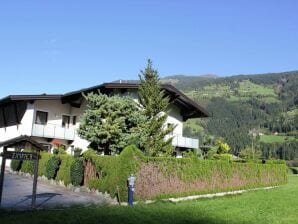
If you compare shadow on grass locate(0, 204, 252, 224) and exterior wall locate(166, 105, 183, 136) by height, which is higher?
exterior wall locate(166, 105, 183, 136)

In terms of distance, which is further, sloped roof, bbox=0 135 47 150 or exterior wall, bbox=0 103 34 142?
exterior wall, bbox=0 103 34 142

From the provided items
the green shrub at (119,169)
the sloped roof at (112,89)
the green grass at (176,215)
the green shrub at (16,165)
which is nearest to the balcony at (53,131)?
the sloped roof at (112,89)

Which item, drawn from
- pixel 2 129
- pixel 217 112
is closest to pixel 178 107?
pixel 2 129

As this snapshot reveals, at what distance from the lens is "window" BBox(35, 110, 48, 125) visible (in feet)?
148

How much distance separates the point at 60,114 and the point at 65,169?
735 inches

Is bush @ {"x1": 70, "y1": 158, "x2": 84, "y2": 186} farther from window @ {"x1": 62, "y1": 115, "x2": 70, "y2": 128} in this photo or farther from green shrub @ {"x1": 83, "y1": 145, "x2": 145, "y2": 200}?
window @ {"x1": 62, "y1": 115, "x2": 70, "y2": 128}

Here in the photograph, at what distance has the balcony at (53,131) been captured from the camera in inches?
1716

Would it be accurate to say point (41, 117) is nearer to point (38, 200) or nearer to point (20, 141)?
point (38, 200)

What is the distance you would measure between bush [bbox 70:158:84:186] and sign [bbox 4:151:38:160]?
25.0ft

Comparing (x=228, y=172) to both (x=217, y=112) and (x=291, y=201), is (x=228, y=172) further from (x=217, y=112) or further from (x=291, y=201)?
(x=217, y=112)

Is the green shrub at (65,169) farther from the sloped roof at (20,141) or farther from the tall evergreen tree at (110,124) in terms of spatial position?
the sloped roof at (20,141)

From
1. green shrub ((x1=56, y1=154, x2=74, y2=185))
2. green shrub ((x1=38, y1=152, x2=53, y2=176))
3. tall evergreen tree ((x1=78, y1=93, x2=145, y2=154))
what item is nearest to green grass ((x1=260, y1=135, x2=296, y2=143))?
tall evergreen tree ((x1=78, y1=93, x2=145, y2=154))

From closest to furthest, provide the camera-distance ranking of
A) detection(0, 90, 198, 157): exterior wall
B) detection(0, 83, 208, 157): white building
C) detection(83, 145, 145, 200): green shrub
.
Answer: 1. detection(83, 145, 145, 200): green shrub
2. detection(0, 83, 208, 157): white building
3. detection(0, 90, 198, 157): exterior wall

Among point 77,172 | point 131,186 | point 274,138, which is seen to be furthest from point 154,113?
point 274,138
